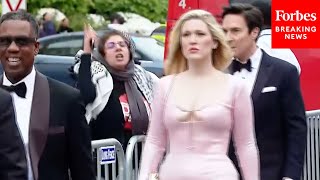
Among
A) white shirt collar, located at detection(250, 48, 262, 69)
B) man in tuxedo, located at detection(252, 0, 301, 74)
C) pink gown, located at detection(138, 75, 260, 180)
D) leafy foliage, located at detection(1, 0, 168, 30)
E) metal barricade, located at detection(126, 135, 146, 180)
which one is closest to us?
pink gown, located at detection(138, 75, 260, 180)

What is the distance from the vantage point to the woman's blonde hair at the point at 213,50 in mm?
5973

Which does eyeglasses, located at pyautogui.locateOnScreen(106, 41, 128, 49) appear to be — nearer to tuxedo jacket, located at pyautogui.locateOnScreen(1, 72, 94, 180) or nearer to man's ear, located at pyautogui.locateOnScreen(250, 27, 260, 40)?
man's ear, located at pyautogui.locateOnScreen(250, 27, 260, 40)

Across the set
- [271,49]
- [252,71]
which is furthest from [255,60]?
[271,49]

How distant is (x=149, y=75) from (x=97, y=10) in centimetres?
3084

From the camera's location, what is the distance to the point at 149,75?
29.1 ft

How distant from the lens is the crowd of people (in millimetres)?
5410

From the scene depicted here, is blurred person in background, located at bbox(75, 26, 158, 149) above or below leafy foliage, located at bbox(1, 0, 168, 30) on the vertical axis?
below

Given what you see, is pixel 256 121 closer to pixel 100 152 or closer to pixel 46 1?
pixel 100 152

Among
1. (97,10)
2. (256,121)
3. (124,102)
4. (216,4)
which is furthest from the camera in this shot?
(97,10)

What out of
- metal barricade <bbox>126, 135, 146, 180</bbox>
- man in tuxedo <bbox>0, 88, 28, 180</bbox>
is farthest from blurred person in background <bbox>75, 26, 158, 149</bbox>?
man in tuxedo <bbox>0, 88, 28, 180</bbox>


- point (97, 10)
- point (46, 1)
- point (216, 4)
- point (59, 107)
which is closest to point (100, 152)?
point (59, 107)

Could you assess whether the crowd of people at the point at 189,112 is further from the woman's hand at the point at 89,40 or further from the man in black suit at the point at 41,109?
the woman's hand at the point at 89,40

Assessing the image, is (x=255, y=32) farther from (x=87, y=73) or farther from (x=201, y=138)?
(x=87, y=73)

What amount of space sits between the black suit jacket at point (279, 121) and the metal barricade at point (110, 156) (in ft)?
4.05
